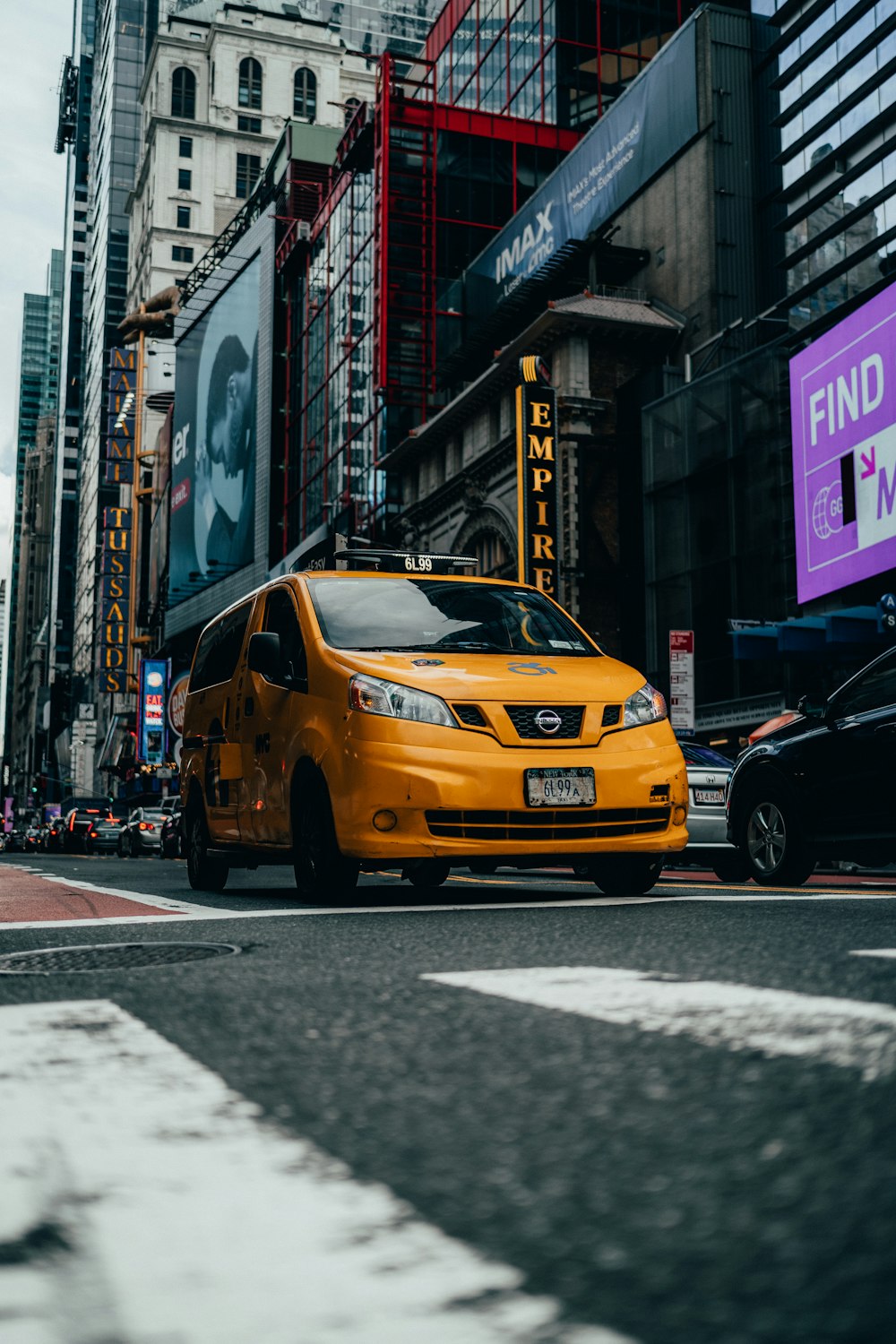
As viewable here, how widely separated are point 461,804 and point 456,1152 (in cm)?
519

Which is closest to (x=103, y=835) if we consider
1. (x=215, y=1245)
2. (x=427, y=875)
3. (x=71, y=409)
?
(x=427, y=875)

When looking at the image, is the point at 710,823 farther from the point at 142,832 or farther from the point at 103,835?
the point at 103,835

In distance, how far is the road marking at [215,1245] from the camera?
1226 mm

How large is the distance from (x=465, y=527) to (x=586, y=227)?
9.84 meters

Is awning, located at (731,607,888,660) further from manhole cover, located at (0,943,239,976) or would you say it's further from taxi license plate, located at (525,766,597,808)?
manhole cover, located at (0,943,239,976)

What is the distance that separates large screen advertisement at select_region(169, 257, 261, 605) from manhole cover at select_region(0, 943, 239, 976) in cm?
6593

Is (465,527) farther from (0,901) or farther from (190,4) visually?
(190,4)

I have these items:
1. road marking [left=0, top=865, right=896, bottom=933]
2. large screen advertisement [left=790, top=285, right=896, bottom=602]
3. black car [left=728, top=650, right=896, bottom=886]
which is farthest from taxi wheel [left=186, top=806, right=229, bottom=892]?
large screen advertisement [left=790, top=285, right=896, bottom=602]

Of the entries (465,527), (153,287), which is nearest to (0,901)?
(465,527)

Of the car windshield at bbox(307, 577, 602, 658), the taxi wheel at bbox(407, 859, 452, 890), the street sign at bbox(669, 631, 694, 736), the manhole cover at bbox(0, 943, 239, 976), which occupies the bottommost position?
the manhole cover at bbox(0, 943, 239, 976)

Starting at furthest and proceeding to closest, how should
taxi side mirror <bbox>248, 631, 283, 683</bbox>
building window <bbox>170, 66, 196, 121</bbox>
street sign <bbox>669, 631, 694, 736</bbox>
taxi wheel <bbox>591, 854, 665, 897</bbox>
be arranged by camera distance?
building window <bbox>170, 66, 196, 121</bbox> → street sign <bbox>669, 631, 694, 736</bbox> → taxi side mirror <bbox>248, 631, 283, 683</bbox> → taxi wheel <bbox>591, 854, 665, 897</bbox>

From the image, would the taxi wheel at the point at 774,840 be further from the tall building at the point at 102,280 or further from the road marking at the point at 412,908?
the tall building at the point at 102,280

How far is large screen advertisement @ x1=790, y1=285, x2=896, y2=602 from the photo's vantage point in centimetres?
2509

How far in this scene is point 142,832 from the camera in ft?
109
